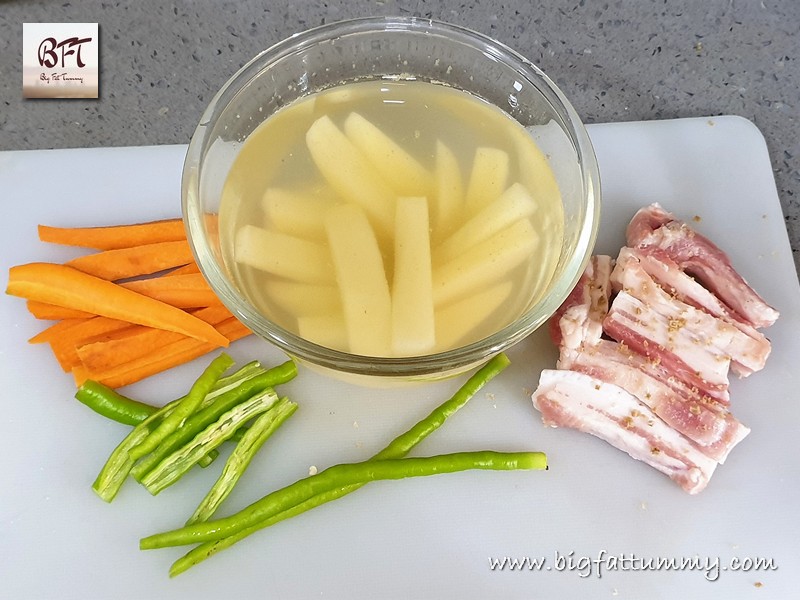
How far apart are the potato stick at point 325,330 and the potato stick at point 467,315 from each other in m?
0.22

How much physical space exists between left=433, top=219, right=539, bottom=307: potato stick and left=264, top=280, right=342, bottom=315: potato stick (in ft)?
0.78

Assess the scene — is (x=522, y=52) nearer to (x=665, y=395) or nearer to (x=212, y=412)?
(x=665, y=395)

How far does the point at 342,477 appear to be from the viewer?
1.87 meters

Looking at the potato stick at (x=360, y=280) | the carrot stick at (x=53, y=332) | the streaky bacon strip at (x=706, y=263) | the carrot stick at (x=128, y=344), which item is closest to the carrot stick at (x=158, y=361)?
the carrot stick at (x=128, y=344)

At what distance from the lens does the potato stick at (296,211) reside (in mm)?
1834

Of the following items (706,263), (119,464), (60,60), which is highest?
(60,60)

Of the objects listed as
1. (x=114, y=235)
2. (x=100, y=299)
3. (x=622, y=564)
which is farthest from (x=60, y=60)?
(x=622, y=564)

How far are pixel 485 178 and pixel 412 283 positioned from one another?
368 millimetres

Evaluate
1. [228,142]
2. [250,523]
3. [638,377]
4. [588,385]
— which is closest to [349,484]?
[250,523]

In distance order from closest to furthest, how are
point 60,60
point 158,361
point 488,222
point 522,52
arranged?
point 488,222, point 158,361, point 60,60, point 522,52

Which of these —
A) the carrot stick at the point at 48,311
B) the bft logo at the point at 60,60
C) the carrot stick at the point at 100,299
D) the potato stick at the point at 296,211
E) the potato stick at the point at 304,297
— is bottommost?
the carrot stick at the point at 48,311

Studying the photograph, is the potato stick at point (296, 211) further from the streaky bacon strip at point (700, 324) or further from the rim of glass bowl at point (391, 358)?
the streaky bacon strip at point (700, 324)

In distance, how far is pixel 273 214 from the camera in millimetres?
1858

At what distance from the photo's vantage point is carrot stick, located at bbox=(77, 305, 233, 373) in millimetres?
2010
